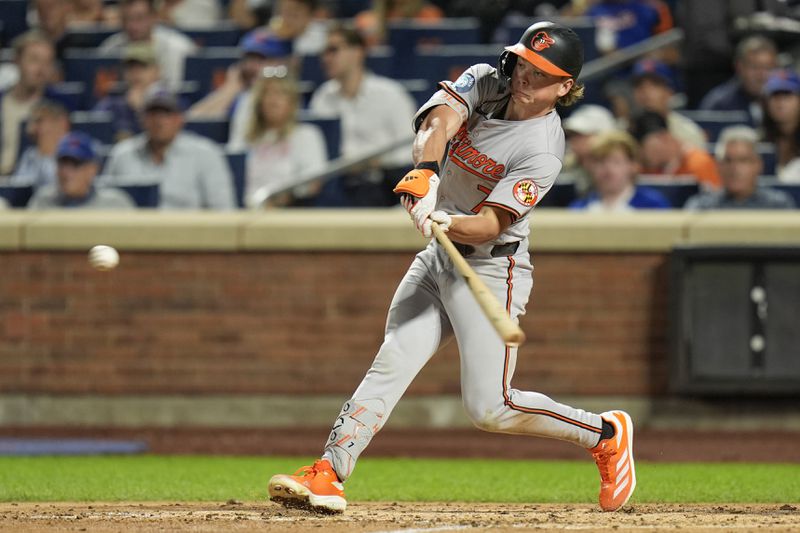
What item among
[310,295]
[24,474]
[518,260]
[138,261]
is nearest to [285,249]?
[310,295]

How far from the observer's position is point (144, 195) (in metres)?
10.0

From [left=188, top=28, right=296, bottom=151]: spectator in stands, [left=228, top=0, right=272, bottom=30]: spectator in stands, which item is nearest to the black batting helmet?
[left=188, top=28, right=296, bottom=151]: spectator in stands

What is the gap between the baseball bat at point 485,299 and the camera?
464 centimetres

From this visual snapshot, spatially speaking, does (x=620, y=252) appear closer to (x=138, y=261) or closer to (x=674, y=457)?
(x=674, y=457)

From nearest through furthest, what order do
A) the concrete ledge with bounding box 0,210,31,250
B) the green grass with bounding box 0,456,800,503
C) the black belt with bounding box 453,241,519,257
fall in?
the black belt with bounding box 453,241,519,257
the green grass with bounding box 0,456,800,503
the concrete ledge with bounding box 0,210,31,250

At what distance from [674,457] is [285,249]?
3024mm

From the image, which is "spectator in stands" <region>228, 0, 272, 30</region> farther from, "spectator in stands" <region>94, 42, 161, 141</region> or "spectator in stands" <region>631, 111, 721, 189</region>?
"spectator in stands" <region>631, 111, 721, 189</region>

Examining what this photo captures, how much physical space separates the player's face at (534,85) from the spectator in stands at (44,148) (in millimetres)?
6221

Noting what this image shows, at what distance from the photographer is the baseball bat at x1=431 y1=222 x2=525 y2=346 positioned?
464 cm

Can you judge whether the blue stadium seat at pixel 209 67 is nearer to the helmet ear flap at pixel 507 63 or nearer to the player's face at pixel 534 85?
the helmet ear flap at pixel 507 63

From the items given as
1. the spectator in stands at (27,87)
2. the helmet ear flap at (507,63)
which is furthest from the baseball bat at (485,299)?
the spectator in stands at (27,87)

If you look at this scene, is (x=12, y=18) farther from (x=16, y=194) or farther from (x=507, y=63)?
(x=507, y=63)

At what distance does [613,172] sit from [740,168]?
81 centimetres

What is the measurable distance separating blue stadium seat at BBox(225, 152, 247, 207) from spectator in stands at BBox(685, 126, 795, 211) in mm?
3115
